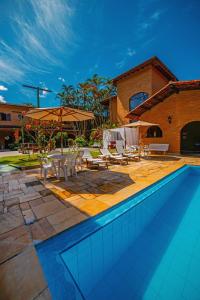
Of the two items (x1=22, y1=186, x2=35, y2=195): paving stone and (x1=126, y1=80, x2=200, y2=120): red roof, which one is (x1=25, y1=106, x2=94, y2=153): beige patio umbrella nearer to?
(x1=22, y1=186, x2=35, y2=195): paving stone

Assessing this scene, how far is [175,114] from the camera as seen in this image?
11.4m

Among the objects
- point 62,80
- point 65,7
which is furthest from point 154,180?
point 62,80

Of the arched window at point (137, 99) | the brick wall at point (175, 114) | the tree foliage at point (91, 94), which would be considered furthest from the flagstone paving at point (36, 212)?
the tree foliage at point (91, 94)

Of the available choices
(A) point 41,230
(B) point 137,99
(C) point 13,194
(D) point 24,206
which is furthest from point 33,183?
(B) point 137,99

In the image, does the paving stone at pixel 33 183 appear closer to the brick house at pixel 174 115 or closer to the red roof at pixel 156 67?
the brick house at pixel 174 115

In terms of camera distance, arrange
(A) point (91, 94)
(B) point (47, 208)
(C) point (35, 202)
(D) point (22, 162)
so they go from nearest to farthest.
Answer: (B) point (47, 208)
(C) point (35, 202)
(D) point (22, 162)
(A) point (91, 94)

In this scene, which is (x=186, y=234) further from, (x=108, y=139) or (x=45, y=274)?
(x=108, y=139)

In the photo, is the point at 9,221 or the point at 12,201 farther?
the point at 12,201

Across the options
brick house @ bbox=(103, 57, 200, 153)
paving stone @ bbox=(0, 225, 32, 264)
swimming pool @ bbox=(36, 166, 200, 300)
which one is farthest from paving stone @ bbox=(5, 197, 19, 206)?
brick house @ bbox=(103, 57, 200, 153)

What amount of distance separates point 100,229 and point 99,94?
26.4m

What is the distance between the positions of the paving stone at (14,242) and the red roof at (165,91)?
36.9ft

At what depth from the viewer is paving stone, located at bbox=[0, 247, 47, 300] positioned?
144cm

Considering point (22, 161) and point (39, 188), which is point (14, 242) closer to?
point (39, 188)

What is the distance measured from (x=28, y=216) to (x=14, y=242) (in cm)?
75
